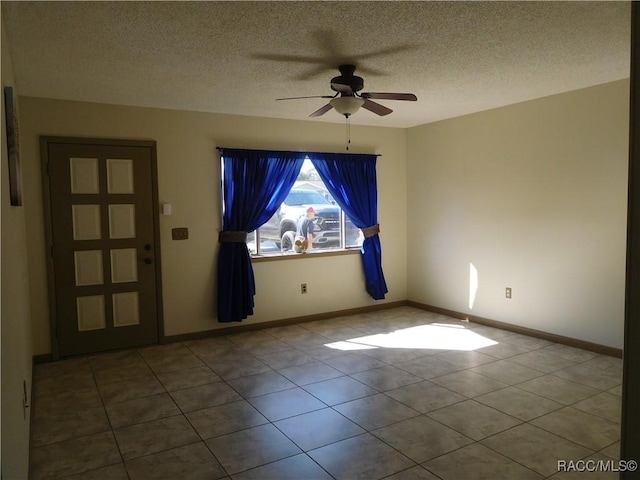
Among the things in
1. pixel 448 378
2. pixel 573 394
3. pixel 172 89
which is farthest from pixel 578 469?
pixel 172 89

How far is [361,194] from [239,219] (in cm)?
169

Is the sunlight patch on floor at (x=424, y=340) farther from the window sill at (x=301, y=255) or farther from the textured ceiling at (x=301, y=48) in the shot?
the textured ceiling at (x=301, y=48)

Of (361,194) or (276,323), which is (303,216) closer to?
(361,194)

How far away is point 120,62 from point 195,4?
3.94 feet

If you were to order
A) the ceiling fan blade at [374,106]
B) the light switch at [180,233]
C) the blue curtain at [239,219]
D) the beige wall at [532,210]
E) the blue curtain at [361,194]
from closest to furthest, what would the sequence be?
the ceiling fan blade at [374,106] → the beige wall at [532,210] → the light switch at [180,233] → the blue curtain at [239,219] → the blue curtain at [361,194]

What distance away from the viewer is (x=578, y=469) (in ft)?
8.36

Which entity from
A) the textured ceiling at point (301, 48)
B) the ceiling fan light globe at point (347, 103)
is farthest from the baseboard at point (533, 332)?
the ceiling fan light globe at point (347, 103)

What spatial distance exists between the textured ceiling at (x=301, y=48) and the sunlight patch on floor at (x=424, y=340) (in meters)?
2.49

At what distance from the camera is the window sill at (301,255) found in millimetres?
5434

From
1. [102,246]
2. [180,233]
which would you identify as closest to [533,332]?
[180,233]

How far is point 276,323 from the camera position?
5551mm

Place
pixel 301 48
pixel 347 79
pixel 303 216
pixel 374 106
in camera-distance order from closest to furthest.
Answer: pixel 301 48, pixel 347 79, pixel 374 106, pixel 303 216

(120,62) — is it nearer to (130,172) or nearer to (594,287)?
(130,172)

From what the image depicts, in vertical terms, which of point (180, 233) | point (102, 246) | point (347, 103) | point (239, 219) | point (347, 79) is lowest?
point (102, 246)
